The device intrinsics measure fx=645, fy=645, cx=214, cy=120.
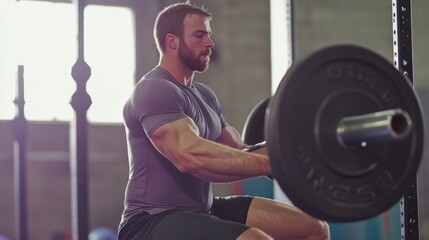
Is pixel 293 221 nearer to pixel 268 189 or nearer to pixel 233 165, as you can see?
pixel 233 165

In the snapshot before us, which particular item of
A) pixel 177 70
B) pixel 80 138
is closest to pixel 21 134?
pixel 177 70

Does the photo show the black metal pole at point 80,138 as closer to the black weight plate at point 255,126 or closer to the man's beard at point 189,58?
the man's beard at point 189,58

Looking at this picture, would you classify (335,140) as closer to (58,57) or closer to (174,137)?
(174,137)

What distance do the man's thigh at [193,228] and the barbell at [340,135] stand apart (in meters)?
0.57

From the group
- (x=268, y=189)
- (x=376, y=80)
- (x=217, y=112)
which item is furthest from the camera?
(x=268, y=189)

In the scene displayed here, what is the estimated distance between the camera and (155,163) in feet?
7.50

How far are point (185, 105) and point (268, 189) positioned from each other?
169 inches

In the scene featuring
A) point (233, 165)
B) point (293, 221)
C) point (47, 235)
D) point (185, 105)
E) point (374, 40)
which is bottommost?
point (47, 235)

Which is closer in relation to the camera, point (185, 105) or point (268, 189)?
point (185, 105)

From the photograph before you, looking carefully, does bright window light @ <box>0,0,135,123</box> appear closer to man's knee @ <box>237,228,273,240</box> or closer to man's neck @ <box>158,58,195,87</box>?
man's neck @ <box>158,58,195,87</box>

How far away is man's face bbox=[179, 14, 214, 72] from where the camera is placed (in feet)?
8.12

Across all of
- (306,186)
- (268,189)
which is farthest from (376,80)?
(268,189)

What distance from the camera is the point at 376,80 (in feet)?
5.24

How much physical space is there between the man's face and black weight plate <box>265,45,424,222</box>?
38.8 inches
